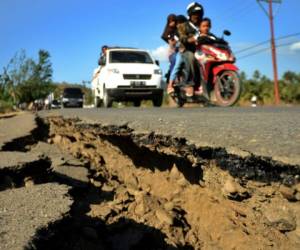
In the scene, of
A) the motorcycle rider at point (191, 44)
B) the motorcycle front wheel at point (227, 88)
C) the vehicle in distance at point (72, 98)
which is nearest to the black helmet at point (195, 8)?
the motorcycle rider at point (191, 44)

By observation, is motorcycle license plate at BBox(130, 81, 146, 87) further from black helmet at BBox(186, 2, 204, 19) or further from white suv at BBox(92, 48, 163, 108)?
black helmet at BBox(186, 2, 204, 19)

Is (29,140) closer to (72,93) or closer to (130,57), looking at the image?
(130,57)

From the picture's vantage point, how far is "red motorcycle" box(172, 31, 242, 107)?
7.96 m

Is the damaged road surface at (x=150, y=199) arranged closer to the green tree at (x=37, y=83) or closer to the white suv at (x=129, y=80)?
the white suv at (x=129, y=80)

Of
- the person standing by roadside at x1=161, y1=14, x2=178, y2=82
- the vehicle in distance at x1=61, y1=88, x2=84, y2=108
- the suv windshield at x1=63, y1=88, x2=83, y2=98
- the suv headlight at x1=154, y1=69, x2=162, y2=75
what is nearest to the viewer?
the person standing by roadside at x1=161, y1=14, x2=178, y2=82

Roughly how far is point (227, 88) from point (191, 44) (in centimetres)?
101

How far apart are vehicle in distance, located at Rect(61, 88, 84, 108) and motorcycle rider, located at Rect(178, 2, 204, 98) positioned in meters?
28.0

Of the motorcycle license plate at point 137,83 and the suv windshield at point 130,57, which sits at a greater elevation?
the suv windshield at point 130,57

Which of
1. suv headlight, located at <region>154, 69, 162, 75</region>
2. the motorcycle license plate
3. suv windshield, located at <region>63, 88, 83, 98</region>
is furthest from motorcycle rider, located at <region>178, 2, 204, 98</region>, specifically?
suv windshield, located at <region>63, 88, 83, 98</region>

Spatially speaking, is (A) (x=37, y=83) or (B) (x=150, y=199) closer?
(B) (x=150, y=199)

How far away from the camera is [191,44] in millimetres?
8359

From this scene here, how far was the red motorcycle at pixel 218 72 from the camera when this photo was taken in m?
7.96

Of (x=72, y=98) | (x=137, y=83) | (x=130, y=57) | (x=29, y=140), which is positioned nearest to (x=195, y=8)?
(x=29, y=140)

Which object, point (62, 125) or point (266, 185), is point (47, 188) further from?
point (62, 125)
